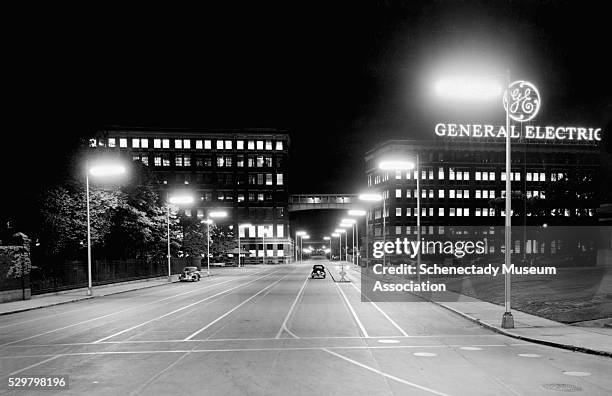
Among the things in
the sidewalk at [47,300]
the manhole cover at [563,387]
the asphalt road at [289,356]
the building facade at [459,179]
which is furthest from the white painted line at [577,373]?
the building facade at [459,179]

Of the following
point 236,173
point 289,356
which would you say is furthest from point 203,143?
point 289,356

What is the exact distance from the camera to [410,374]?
39.6ft

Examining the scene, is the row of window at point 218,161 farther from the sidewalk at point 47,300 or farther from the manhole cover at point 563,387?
the manhole cover at point 563,387

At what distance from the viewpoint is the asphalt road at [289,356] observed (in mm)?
11070

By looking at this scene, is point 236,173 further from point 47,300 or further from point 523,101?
point 523,101

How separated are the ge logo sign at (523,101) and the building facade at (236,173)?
117053 millimetres

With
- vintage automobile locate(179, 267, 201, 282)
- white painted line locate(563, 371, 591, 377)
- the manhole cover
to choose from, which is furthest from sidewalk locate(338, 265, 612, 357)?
vintage automobile locate(179, 267, 201, 282)

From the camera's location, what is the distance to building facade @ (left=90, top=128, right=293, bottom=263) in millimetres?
139375

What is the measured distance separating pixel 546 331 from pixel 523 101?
10519 millimetres

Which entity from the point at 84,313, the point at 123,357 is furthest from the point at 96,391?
the point at 84,313

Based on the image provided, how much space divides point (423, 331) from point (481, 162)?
119202 mm

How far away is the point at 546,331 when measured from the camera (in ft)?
59.5

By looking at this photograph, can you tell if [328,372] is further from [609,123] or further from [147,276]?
[147,276]

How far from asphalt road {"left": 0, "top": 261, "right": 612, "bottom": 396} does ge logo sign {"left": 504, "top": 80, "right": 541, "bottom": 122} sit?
368 inches
